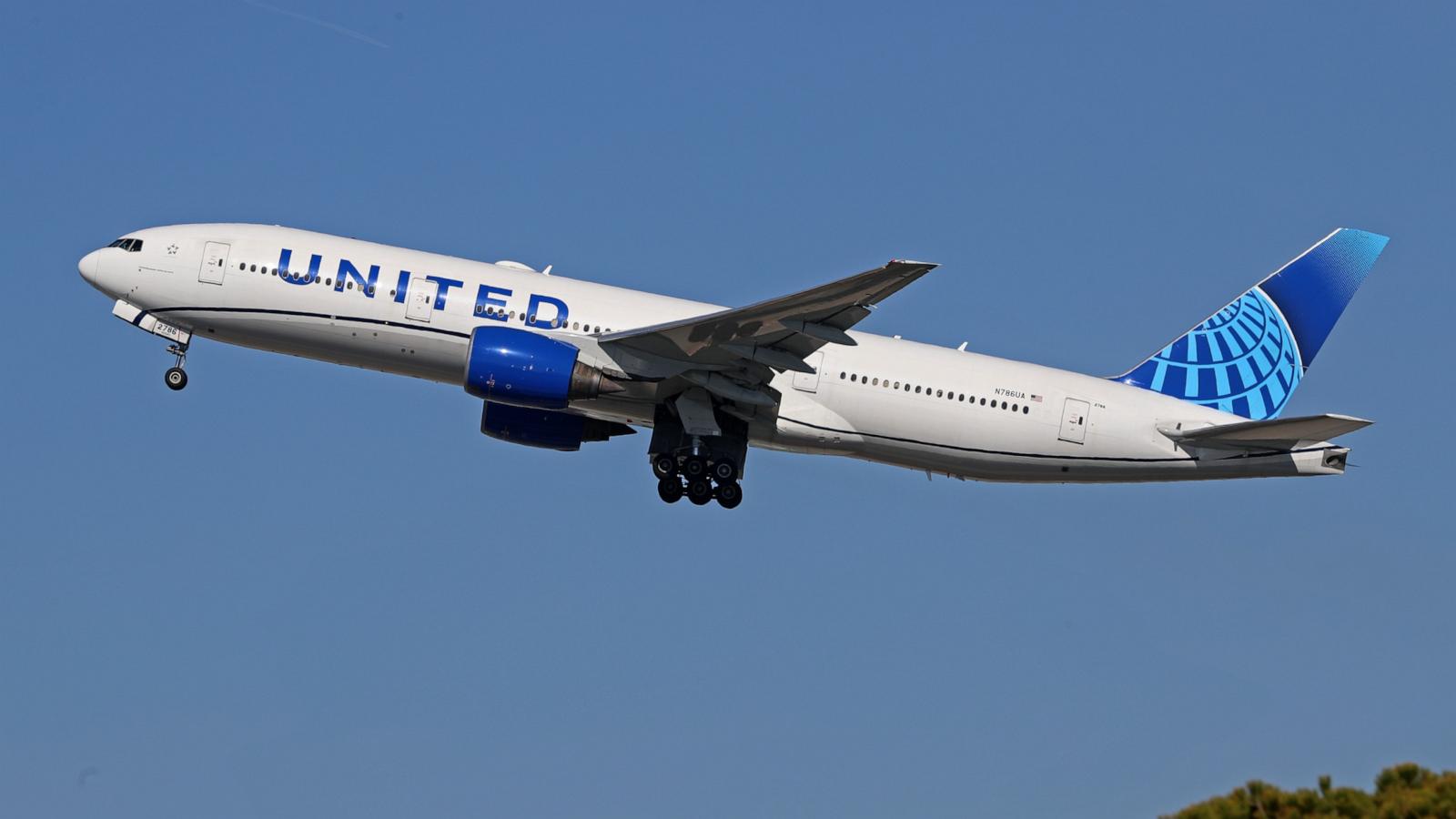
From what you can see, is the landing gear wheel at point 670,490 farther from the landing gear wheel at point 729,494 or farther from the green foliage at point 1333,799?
the green foliage at point 1333,799

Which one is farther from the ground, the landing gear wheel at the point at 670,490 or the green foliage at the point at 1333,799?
the landing gear wheel at the point at 670,490

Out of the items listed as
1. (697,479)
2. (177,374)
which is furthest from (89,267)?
(697,479)

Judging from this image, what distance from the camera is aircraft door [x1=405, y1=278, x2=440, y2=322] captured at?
3894 centimetres

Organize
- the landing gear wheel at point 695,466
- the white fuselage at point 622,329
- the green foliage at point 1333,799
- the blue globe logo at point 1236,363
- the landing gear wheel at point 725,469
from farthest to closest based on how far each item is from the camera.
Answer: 1. the blue globe logo at point 1236,363
2. the landing gear wheel at point 725,469
3. the landing gear wheel at point 695,466
4. the white fuselage at point 622,329
5. the green foliage at point 1333,799

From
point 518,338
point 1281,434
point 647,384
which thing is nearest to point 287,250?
point 518,338

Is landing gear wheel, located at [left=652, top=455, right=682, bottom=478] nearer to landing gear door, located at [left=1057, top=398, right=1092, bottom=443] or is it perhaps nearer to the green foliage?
landing gear door, located at [left=1057, top=398, right=1092, bottom=443]

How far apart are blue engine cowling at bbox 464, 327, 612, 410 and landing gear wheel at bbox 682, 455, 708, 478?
3.16 m

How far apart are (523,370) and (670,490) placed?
4.93m

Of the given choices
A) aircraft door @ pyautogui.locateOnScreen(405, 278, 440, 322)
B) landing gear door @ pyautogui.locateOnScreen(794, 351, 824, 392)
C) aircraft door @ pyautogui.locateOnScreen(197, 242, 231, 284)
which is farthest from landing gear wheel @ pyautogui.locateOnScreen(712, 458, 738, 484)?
aircraft door @ pyautogui.locateOnScreen(197, 242, 231, 284)

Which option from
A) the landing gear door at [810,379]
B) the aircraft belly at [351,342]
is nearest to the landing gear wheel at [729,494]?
the landing gear door at [810,379]

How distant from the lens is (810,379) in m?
39.8

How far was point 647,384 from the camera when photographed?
3916 cm

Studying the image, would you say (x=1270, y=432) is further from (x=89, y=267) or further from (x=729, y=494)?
(x=89, y=267)

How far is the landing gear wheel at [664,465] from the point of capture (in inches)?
1593
